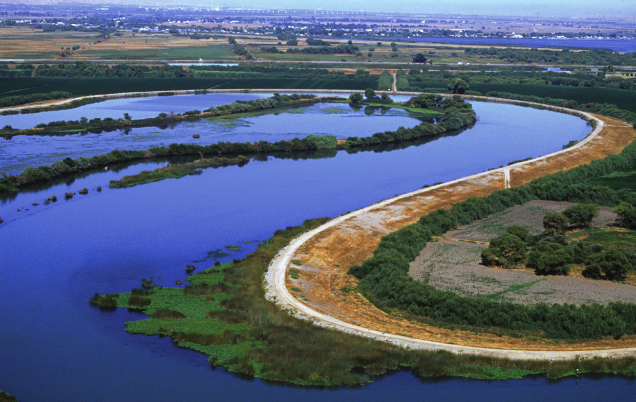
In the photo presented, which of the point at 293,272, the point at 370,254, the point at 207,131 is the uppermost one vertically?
the point at 293,272

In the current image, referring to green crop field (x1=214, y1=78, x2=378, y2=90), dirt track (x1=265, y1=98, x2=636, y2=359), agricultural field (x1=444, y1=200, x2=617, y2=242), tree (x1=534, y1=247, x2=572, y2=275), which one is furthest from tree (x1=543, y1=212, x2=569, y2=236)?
green crop field (x1=214, y1=78, x2=378, y2=90)

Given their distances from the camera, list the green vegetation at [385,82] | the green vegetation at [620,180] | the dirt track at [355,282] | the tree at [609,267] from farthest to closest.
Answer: the green vegetation at [385,82] → the green vegetation at [620,180] → the tree at [609,267] → the dirt track at [355,282]

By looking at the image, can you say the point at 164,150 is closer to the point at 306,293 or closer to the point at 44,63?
the point at 306,293

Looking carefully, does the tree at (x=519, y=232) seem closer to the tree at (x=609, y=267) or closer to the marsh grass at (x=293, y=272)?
the tree at (x=609, y=267)

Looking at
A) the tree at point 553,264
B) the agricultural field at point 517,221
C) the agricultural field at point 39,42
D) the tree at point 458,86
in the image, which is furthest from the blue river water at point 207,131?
the agricultural field at point 39,42

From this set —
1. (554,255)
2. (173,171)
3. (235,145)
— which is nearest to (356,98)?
(235,145)

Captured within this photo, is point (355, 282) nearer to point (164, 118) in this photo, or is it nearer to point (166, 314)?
point (166, 314)

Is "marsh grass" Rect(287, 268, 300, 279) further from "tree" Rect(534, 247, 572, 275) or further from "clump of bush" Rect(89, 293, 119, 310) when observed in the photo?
"tree" Rect(534, 247, 572, 275)
